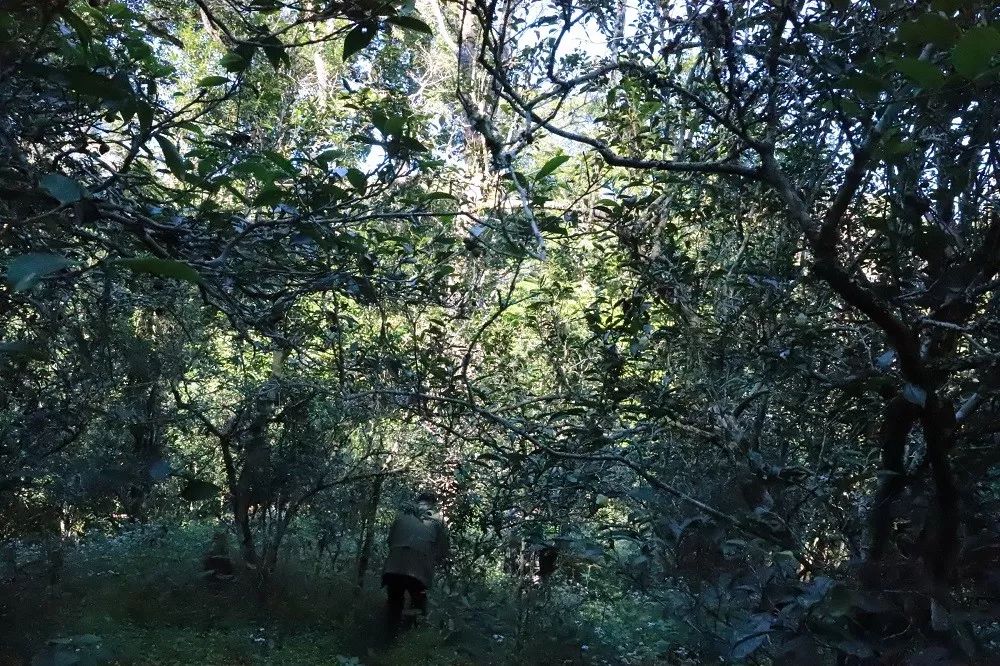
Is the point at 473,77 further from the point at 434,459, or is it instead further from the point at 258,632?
the point at 258,632

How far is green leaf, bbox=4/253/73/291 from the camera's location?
731 mm

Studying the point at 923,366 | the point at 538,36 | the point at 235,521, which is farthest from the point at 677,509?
the point at 235,521

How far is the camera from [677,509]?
2643 mm

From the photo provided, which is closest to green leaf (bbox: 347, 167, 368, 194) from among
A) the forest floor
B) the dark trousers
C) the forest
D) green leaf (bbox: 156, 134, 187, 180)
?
the forest

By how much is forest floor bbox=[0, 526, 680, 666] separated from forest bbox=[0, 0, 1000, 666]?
0.03 m

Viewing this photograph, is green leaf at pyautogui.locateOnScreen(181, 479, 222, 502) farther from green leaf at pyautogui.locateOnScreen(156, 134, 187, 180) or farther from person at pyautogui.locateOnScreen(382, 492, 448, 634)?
person at pyautogui.locateOnScreen(382, 492, 448, 634)

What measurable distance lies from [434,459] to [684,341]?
2102 millimetres

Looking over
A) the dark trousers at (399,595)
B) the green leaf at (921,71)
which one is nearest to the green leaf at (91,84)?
the green leaf at (921,71)

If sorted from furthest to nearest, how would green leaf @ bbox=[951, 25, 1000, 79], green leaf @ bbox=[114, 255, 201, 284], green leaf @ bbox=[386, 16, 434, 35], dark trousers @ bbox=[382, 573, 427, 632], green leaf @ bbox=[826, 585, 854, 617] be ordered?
dark trousers @ bbox=[382, 573, 427, 632] → green leaf @ bbox=[386, 16, 434, 35] → green leaf @ bbox=[826, 585, 854, 617] → green leaf @ bbox=[951, 25, 1000, 79] → green leaf @ bbox=[114, 255, 201, 284]

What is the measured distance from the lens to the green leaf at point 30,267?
0.73m

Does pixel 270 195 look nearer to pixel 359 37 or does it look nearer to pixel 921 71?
pixel 359 37

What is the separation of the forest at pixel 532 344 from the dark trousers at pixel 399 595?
67 millimetres

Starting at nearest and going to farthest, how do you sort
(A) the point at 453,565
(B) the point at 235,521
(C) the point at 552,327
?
(C) the point at 552,327
(A) the point at 453,565
(B) the point at 235,521

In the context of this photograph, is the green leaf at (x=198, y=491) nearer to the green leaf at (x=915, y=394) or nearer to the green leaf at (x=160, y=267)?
the green leaf at (x=160, y=267)
